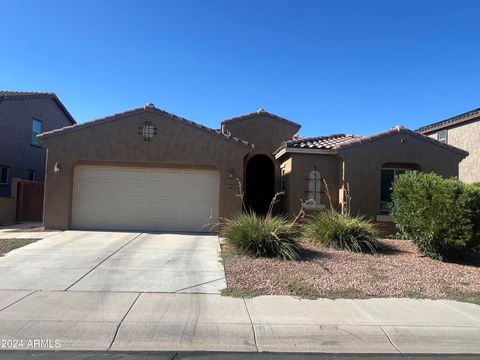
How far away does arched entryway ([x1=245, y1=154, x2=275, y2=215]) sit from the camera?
1902cm

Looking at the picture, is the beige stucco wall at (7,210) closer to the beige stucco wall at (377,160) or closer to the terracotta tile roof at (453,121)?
the beige stucco wall at (377,160)

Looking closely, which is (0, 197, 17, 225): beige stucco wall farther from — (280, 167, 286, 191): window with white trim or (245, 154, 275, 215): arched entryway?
(280, 167, 286, 191): window with white trim

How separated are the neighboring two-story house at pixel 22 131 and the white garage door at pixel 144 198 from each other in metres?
8.69

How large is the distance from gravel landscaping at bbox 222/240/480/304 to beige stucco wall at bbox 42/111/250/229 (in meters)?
4.38

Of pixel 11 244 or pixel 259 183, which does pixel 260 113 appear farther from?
pixel 11 244

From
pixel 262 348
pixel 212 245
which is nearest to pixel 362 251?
pixel 212 245

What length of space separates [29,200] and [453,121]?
20.9m

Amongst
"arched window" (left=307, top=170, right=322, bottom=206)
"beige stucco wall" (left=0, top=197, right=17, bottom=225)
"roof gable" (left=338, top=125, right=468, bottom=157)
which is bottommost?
"beige stucco wall" (left=0, top=197, right=17, bottom=225)

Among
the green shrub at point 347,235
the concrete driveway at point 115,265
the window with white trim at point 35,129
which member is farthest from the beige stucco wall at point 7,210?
the green shrub at point 347,235

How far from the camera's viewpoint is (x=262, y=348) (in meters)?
5.49

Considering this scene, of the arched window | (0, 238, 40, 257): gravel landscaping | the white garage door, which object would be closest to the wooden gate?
the white garage door

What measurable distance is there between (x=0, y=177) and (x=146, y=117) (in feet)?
38.4

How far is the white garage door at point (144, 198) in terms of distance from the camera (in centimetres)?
1524

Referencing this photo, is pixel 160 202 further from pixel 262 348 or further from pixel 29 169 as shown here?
pixel 29 169
